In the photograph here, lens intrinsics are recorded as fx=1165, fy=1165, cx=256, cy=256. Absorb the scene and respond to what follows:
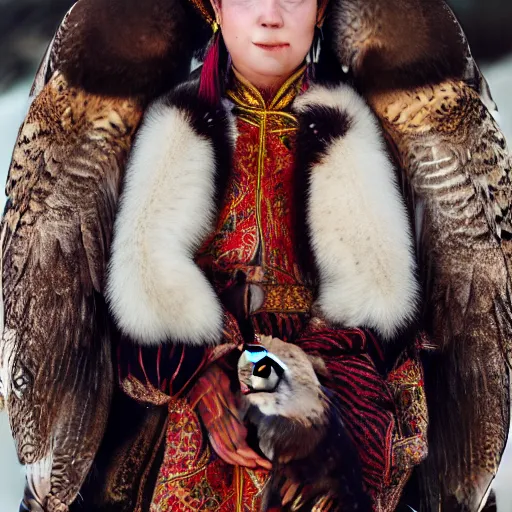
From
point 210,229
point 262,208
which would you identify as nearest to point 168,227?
point 210,229

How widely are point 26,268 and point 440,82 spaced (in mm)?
833

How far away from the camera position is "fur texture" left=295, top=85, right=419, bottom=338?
79.8 inches

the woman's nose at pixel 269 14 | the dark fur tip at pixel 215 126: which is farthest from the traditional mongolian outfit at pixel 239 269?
the woman's nose at pixel 269 14

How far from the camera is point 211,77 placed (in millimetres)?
2125

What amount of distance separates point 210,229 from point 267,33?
1.19ft

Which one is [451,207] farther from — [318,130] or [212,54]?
[212,54]

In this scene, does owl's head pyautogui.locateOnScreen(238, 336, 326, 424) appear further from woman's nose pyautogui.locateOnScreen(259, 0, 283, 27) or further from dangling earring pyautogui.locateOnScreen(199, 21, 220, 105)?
woman's nose pyautogui.locateOnScreen(259, 0, 283, 27)

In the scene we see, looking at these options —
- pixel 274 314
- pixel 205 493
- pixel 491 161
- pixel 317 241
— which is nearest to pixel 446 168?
pixel 491 161

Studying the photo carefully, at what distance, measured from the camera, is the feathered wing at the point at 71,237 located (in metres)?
2.11

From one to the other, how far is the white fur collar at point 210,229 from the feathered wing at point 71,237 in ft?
0.23

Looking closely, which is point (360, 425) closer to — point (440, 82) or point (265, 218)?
point (265, 218)

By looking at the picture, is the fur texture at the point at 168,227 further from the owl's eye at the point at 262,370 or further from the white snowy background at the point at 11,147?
the white snowy background at the point at 11,147

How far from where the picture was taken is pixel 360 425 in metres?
2.00

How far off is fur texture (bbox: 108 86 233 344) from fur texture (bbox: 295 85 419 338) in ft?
0.58
